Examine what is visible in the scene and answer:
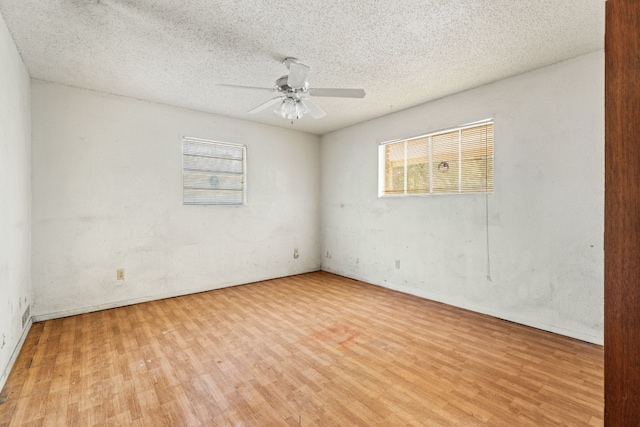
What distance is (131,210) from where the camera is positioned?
3691 mm

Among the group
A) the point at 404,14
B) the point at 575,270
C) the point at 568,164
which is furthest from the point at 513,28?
the point at 575,270

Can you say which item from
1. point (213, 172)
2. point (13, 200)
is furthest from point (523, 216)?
point (13, 200)

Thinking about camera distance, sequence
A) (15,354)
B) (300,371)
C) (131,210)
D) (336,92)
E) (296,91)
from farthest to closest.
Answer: (131,210), (296,91), (336,92), (15,354), (300,371)

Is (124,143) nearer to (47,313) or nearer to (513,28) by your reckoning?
(47,313)

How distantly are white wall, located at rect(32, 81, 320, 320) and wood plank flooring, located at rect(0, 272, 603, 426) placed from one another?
22.1 inches

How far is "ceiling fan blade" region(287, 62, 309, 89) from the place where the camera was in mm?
2301

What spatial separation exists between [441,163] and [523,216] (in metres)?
1.15

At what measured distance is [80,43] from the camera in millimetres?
2449

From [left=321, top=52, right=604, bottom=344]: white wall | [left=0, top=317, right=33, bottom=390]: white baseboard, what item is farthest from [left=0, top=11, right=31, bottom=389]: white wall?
[left=321, top=52, right=604, bottom=344]: white wall

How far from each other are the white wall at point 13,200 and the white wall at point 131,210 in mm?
214

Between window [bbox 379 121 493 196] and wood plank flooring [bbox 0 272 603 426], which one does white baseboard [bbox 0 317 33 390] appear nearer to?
wood plank flooring [bbox 0 272 603 426]

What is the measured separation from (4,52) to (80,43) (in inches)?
19.6

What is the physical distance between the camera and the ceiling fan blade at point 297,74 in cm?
230

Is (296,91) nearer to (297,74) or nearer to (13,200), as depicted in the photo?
(297,74)
